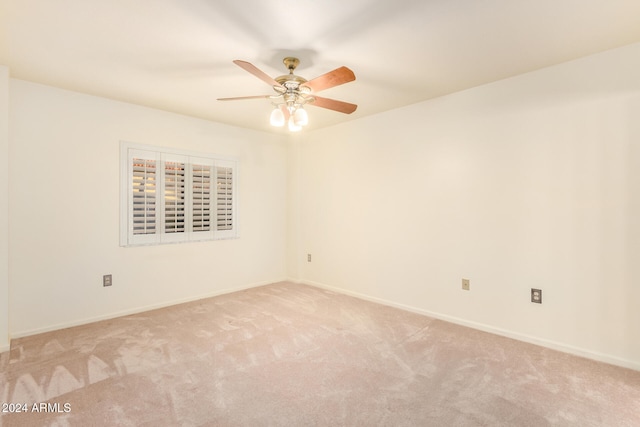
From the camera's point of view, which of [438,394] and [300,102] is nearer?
[438,394]

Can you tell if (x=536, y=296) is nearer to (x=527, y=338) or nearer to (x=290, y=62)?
(x=527, y=338)

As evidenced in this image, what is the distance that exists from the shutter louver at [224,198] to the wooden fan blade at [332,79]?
238 centimetres

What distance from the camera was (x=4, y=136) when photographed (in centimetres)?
251

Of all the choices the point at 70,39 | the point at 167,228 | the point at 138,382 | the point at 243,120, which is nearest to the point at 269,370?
the point at 138,382

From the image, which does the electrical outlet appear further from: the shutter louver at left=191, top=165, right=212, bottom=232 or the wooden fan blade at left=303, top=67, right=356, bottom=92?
the shutter louver at left=191, top=165, right=212, bottom=232

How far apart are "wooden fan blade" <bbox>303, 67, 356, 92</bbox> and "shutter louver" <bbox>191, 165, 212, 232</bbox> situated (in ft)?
7.56

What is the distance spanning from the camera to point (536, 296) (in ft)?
8.83

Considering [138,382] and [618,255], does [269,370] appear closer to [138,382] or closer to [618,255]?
Answer: [138,382]

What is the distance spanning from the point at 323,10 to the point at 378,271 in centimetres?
289

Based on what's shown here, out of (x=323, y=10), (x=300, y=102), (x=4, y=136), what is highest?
(x=323, y=10)

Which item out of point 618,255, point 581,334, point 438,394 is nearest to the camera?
point 438,394

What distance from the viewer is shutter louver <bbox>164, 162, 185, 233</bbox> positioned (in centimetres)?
371

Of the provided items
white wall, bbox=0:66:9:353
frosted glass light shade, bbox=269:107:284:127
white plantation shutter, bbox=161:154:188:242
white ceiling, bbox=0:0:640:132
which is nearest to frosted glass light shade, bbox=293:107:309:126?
frosted glass light shade, bbox=269:107:284:127

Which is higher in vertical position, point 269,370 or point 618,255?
point 618,255
